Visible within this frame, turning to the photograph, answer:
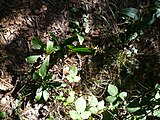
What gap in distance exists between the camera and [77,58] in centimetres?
265

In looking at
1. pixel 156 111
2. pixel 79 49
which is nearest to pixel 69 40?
pixel 79 49

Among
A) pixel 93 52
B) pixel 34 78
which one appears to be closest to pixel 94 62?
pixel 93 52

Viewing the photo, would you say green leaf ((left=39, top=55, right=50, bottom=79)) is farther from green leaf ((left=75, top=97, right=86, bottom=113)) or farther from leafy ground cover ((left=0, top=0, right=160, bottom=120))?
green leaf ((left=75, top=97, right=86, bottom=113))

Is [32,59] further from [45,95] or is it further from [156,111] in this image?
[156,111]

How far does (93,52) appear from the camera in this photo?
8.57ft

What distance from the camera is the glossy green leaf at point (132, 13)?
2.57m

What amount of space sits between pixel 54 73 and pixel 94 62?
31 centimetres

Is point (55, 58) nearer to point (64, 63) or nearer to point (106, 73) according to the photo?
point (64, 63)

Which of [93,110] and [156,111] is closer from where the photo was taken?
[156,111]

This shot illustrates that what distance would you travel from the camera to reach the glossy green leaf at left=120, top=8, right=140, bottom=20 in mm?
2568

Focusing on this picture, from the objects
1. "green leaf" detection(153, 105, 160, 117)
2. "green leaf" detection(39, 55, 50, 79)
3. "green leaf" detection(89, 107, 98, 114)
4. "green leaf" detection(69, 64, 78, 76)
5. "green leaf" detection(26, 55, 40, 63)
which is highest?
"green leaf" detection(26, 55, 40, 63)

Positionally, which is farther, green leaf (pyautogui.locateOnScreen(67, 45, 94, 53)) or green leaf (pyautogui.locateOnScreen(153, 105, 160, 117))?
green leaf (pyautogui.locateOnScreen(67, 45, 94, 53))

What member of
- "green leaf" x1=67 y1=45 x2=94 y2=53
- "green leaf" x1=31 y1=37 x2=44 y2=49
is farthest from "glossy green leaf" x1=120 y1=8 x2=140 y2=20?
"green leaf" x1=31 y1=37 x2=44 y2=49

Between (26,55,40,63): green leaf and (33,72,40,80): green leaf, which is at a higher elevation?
(26,55,40,63): green leaf
